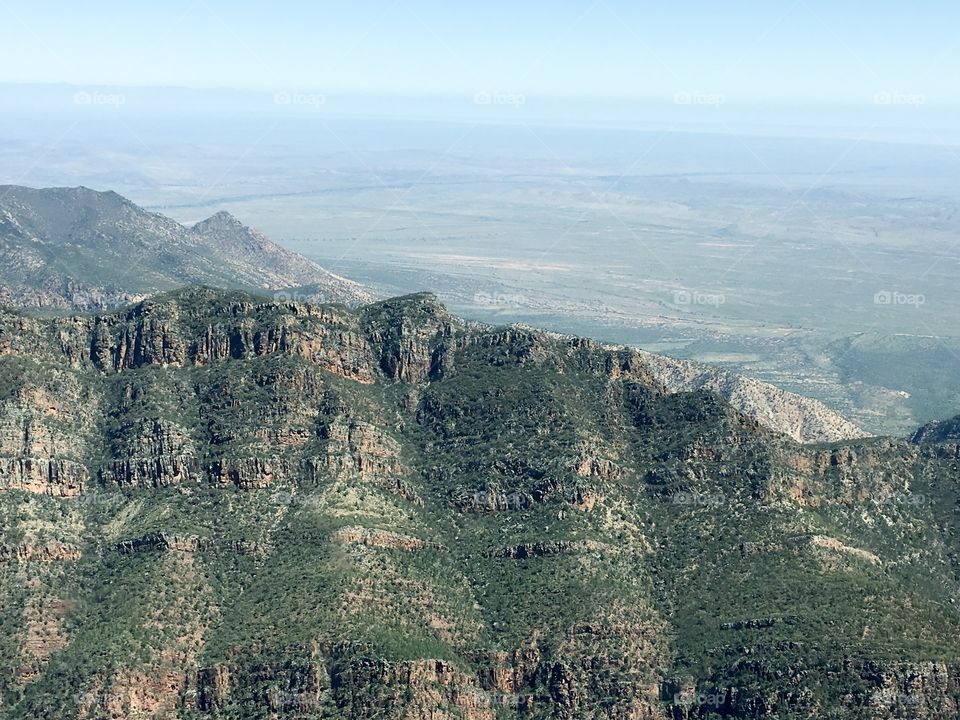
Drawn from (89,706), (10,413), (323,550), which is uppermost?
(10,413)

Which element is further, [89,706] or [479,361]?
[479,361]

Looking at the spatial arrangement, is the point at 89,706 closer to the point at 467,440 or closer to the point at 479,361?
the point at 467,440

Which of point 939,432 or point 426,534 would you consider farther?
point 939,432

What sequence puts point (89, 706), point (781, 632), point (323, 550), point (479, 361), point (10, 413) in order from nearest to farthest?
1. point (89, 706)
2. point (781, 632)
3. point (323, 550)
4. point (10, 413)
5. point (479, 361)

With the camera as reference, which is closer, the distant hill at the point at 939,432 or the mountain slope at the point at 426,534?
the mountain slope at the point at 426,534

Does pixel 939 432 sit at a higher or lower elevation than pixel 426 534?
higher

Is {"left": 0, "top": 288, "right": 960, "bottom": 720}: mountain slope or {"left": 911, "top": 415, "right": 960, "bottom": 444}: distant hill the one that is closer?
{"left": 0, "top": 288, "right": 960, "bottom": 720}: mountain slope

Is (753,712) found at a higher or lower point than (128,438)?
lower

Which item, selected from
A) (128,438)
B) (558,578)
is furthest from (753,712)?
(128,438)
